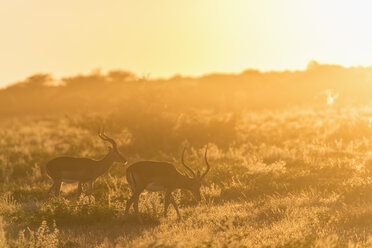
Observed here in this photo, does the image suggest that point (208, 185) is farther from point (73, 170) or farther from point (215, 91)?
point (215, 91)

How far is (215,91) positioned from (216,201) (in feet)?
232

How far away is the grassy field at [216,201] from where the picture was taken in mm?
10430

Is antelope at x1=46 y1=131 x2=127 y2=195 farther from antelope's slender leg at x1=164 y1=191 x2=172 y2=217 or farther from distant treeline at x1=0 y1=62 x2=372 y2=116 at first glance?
distant treeline at x1=0 y1=62 x2=372 y2=116

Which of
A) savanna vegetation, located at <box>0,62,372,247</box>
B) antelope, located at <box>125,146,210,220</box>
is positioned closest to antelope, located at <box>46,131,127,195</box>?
savanna vegetation, located at <box>0,62,372,247</box>

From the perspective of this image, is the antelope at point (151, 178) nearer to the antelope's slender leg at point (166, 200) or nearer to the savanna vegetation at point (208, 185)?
the antelope's slender leg at point (166, 200)

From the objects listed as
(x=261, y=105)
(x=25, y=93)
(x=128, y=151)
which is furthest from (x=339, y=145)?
(x=25, y=93)

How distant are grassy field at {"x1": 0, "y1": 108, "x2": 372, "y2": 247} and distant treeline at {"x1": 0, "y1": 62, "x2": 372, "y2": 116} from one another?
2848 centimetres

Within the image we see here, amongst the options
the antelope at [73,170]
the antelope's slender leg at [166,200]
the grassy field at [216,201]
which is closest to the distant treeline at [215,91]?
the grassy field at [216,201]

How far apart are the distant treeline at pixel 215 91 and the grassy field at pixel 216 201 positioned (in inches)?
1121

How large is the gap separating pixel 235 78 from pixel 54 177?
275 feet

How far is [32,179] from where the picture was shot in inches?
787

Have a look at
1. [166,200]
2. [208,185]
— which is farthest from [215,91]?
[166,200]

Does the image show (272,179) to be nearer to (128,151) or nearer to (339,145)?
(339,145)

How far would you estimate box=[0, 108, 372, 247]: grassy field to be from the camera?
1043 cm
